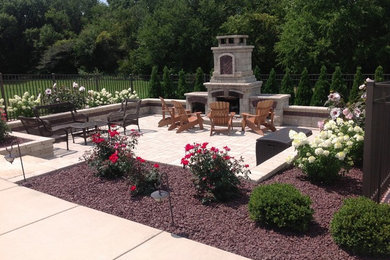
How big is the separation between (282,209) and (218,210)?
87 centimetres

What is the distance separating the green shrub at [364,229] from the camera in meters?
3.09

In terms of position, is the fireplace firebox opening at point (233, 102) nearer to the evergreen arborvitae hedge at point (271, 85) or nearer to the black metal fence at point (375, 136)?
the evergreen arborvitae hedge at point (271, 85)

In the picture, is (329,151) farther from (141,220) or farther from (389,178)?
(141,220)

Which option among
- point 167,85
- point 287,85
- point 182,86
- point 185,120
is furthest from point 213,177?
point 167,85

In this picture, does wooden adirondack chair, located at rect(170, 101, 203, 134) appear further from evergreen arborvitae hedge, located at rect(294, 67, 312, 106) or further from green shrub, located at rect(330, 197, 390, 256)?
green shrub, located at rect(330, 197, 390, 256)

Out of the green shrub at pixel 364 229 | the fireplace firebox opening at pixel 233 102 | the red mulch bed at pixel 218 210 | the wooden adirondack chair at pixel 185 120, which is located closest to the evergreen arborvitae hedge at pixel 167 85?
the fireplace firebox opening at pixel 233 102

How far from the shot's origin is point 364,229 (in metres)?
3.15

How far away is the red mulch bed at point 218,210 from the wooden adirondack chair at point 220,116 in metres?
4.61

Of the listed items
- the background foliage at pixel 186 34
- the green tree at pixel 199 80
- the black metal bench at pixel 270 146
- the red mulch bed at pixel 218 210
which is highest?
the background foliage at pixel 186 34

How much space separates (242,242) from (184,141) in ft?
21.0

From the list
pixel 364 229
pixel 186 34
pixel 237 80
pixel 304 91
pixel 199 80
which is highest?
pixel 186 34

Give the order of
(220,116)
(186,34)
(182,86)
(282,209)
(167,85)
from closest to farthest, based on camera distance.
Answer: (282,209)
(220,116)
(182,86)
(167,85)
(186,34)

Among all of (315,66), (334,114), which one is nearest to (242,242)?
(334,114)

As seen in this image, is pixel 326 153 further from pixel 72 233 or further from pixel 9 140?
pixel 9 140
